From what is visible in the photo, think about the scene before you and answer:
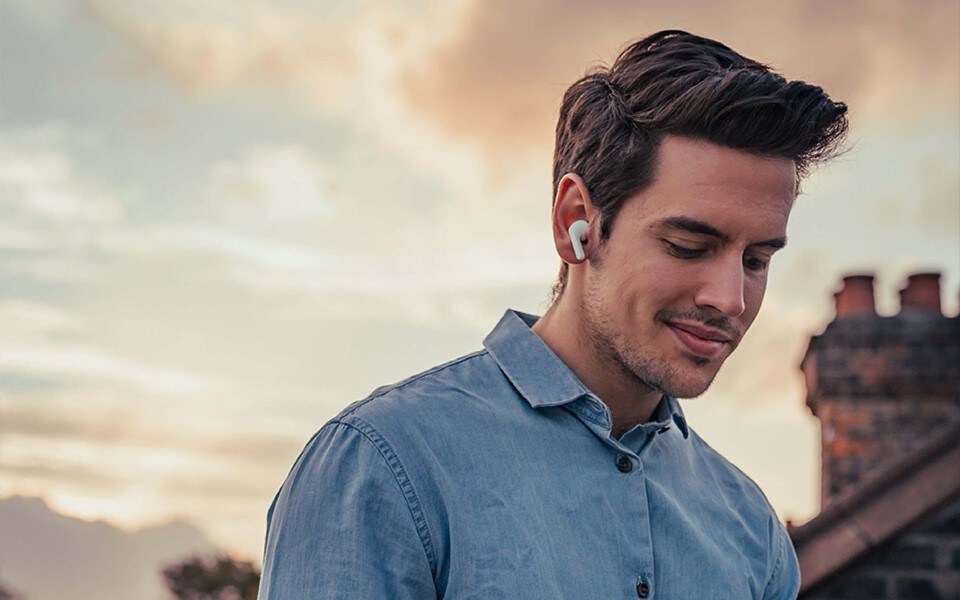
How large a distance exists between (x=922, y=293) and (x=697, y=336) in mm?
9375

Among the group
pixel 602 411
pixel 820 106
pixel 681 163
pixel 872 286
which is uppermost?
pixel 872 286

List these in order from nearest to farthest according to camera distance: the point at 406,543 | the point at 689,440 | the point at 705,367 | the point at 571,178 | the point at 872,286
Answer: the point at 406,543 < the point at 705,367 < the point at 571,178 < the point at 689,440 < the point at 872,286

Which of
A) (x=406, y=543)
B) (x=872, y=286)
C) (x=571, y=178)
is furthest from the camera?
(x=872, y=286)

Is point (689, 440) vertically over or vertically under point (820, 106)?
under

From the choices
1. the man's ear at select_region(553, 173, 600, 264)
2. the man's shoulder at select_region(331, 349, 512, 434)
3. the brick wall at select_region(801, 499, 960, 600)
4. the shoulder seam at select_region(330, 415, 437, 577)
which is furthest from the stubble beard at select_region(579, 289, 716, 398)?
the brick wall at select_region(801, 499, 960, 600)

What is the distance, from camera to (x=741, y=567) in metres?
3.11

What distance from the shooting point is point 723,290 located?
2.82 m

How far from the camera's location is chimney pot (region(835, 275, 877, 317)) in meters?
11.6

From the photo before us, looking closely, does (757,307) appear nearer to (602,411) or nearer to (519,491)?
(602,411)

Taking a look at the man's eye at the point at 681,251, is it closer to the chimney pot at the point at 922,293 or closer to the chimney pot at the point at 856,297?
the chimney pot at the point at 856,297

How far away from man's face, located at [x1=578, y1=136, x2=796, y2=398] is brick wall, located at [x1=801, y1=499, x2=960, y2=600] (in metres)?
6.03

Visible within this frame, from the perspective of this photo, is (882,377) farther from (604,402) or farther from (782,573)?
(604,402)

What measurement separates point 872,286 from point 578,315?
928 cm

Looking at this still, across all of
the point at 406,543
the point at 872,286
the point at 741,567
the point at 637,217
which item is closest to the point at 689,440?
the point at 741,567
